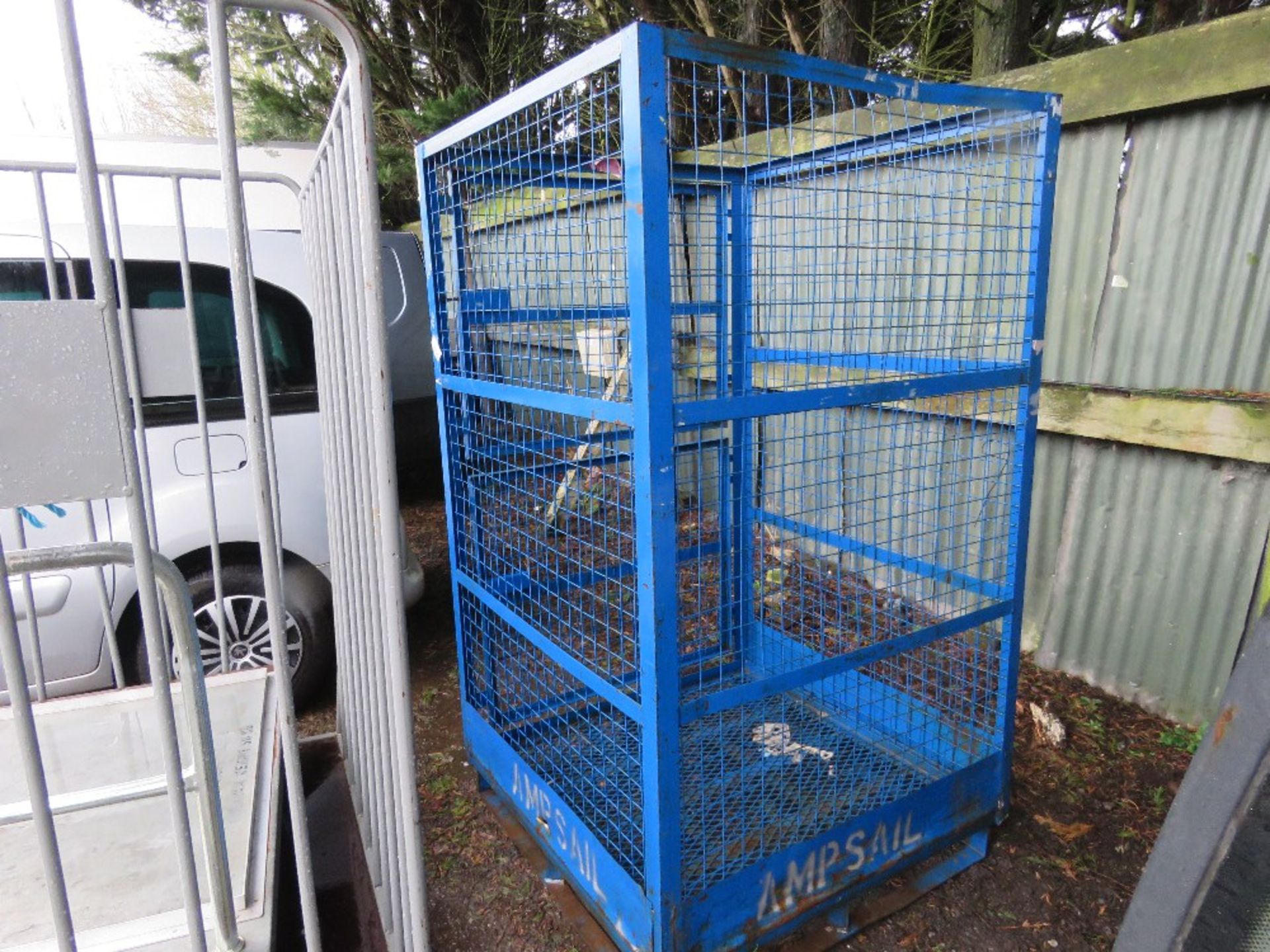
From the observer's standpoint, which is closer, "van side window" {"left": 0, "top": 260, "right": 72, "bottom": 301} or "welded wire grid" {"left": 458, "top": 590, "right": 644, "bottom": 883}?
"welded wire grid" {"left": 458, "top": 590, "right": 644, "bottom": 883}

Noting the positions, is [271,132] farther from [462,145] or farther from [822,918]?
[822,918]

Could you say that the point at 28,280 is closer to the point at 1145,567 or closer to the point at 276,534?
the point at 276,534

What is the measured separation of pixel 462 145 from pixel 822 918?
8.40 feet

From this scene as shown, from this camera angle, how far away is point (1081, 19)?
5.61m

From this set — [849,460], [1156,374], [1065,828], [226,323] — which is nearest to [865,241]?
[849,460]

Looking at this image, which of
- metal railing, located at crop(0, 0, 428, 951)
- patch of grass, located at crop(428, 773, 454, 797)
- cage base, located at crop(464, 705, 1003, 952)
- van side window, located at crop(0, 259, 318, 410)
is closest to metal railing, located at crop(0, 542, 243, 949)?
metal railing, located at crop(0, 0, 428, 951)

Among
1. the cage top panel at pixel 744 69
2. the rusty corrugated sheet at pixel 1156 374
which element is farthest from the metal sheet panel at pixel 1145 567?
the cage top panel at pixel 744 69

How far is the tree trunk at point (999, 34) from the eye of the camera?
14.2 feet

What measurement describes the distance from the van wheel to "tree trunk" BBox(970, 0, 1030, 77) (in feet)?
14.6

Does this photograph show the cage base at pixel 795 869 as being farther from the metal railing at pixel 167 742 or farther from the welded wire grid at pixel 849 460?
the metal railing at pixel 167 742

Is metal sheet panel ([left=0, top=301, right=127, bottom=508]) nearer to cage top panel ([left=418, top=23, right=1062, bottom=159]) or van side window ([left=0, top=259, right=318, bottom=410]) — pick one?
cage top panel ([left=418, top=23, right=1062, bottom=159])

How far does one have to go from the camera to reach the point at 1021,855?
2434mm

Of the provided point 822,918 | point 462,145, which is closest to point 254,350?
point 462,145

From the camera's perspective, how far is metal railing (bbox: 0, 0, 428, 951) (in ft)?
3.04
